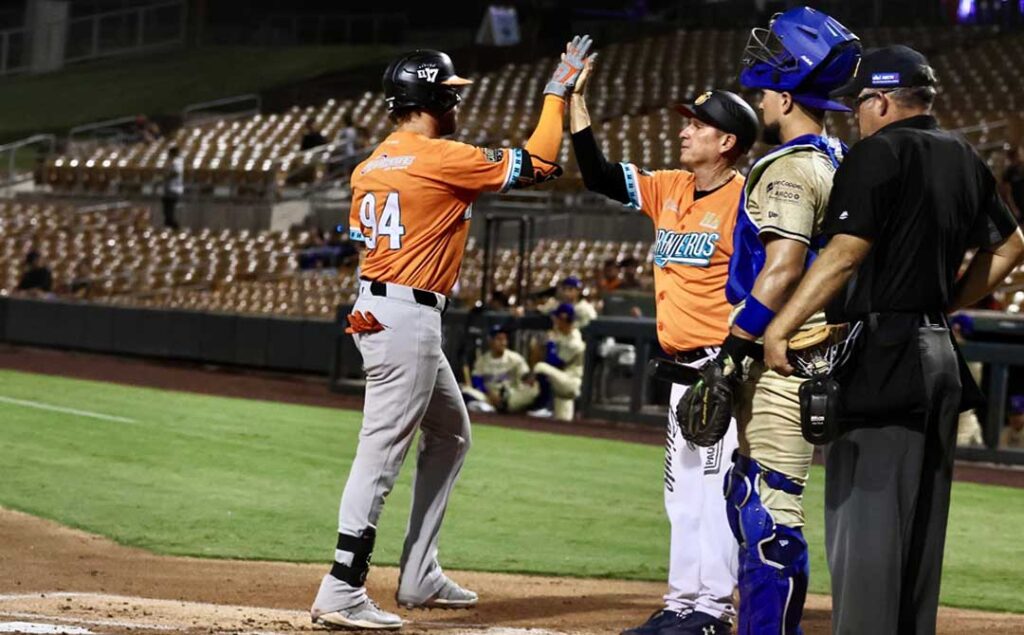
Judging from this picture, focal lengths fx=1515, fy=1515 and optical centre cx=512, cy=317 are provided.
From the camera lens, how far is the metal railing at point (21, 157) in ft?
103

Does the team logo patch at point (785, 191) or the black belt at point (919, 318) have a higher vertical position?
the team logo patch at point (785, 191)

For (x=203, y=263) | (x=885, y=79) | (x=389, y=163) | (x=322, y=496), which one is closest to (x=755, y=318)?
(x=885, y=79)

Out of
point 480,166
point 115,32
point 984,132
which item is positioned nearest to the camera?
point 480,166

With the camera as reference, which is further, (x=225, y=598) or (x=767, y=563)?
(x=225, y=598)

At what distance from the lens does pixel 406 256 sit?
572 centimetres

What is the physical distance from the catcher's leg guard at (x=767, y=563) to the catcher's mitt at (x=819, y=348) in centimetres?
36

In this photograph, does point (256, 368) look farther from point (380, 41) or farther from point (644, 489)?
point (380, 41)

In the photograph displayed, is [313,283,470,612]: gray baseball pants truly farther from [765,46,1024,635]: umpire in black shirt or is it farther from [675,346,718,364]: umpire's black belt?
[765,46,1024,635]: umpire in black shirt

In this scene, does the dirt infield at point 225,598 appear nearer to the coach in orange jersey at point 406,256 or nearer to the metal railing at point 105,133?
the coach in orange jersey at point 406,256

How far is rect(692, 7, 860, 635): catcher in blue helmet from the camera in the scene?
4312 mm

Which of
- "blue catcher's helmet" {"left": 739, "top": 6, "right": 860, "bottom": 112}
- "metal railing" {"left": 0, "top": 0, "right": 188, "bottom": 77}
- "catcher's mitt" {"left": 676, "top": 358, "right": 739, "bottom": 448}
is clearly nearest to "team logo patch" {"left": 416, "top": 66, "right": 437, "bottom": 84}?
"blue catcher's helmet" {"left": 739, "top": 6, "right": 860, "bottom": 112}

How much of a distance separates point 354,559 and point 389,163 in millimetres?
1497

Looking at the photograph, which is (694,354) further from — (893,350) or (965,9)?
(965,9)

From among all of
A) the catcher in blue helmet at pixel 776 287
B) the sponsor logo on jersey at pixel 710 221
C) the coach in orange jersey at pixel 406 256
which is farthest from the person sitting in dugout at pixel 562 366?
the catcher in blue helmet at pixel 776 287
